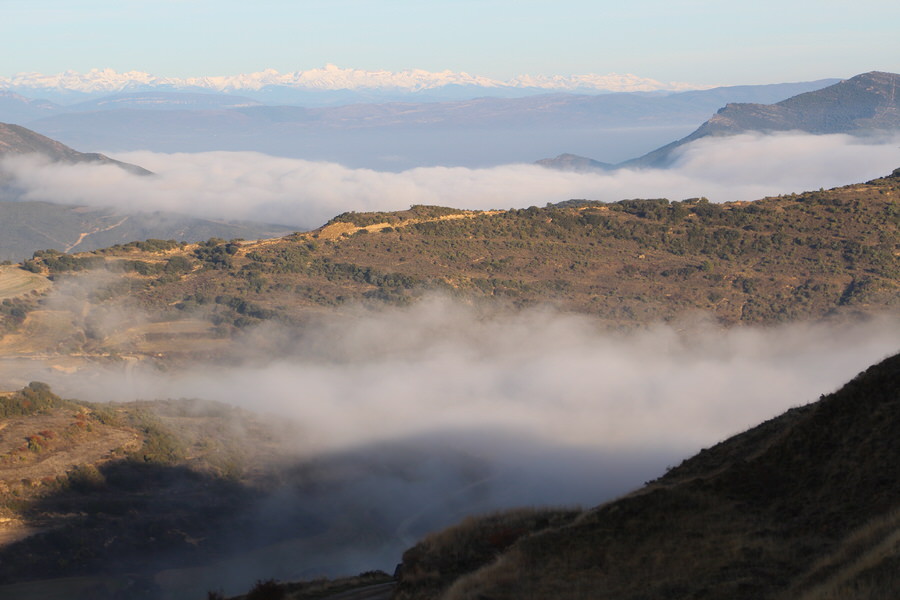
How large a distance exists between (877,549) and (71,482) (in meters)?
34.7

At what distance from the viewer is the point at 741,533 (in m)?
13.8

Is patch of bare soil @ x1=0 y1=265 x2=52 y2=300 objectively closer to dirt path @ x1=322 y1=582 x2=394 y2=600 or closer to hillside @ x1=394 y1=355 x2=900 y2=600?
dirt path @ x1=322 y1=582 x2=394 y2=600

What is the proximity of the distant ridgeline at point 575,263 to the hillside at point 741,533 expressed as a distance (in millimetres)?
66154

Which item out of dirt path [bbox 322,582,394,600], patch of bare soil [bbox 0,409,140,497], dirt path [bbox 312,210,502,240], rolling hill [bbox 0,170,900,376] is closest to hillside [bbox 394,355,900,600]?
dirt path [bbox 322,582,394,600]

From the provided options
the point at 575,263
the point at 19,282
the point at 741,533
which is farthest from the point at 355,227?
the point at 741,533

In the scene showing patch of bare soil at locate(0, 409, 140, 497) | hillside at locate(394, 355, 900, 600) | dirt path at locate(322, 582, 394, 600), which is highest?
hillside at locate(394, 355, 900, 600)

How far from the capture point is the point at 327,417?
193ft

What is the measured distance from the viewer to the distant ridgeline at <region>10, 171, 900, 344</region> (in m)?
82.2

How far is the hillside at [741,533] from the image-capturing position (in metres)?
12.0

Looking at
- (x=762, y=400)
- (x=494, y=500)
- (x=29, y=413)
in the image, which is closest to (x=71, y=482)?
(x=29, y=413)

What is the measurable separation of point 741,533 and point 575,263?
7775cm

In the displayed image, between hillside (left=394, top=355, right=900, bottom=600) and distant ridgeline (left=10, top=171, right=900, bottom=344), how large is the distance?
66.2 metres

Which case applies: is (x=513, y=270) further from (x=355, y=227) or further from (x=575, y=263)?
(x=355, y=227)

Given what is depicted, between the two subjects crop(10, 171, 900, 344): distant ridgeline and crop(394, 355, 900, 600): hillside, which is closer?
crop(394, 355, 900, 600): hillside
